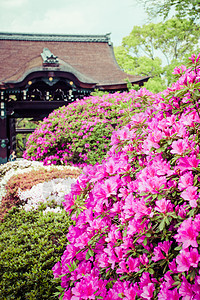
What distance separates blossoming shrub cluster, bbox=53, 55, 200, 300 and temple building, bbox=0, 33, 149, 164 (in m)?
7.45

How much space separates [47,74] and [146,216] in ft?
38.3

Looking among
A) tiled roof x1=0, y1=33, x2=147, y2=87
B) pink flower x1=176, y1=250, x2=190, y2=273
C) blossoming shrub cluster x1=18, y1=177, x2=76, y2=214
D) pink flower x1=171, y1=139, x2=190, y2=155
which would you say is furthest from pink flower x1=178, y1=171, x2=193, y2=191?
tiled roof x1=0, y1=33, x2=147, y2=87

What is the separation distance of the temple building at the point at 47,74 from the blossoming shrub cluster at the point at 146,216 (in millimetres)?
7447

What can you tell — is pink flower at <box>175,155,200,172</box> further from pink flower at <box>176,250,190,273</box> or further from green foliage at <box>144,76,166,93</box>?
green foliage at <box>144,76,166,93</box>

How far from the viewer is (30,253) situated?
3406 millimetres

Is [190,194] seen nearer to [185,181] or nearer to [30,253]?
[185,181]

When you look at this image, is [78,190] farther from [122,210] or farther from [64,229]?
[64,229]

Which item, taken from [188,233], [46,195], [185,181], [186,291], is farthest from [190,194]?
[46,195]

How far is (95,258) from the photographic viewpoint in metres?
2.01

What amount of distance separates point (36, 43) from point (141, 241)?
64.2ft

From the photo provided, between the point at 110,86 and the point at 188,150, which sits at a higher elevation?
the point at 110,86

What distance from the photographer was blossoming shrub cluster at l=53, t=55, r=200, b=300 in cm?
153

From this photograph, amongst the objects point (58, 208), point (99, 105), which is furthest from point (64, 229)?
point (99, 105)

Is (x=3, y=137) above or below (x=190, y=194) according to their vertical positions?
above
